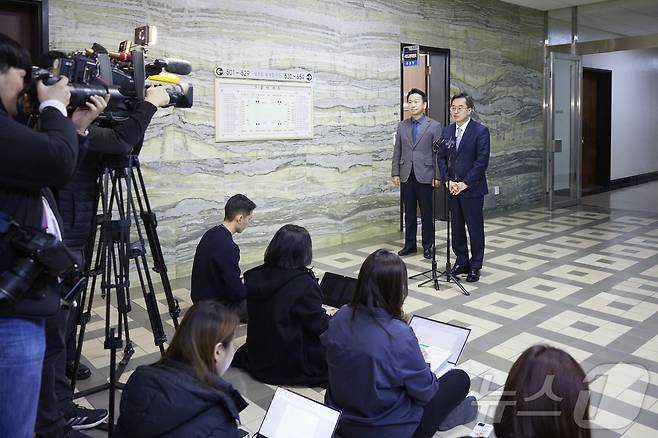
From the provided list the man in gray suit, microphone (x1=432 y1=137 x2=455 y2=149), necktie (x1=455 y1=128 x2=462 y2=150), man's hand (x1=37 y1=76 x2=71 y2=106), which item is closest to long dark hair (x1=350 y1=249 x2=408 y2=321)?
man's hand (x1=37 y1=76 x2=71 y2=106)

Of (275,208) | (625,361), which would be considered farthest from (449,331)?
(275,208)

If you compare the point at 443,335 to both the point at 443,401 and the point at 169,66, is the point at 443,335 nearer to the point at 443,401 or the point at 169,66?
the point at 443,401

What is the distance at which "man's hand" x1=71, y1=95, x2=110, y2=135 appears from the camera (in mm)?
1863

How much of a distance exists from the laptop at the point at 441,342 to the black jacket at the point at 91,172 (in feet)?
4.92

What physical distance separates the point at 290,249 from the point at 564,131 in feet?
23.8

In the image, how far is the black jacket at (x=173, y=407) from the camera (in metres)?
1.49

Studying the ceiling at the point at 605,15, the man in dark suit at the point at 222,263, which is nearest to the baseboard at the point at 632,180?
the ceiling at the point at 605,15

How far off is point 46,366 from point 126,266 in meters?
0.62

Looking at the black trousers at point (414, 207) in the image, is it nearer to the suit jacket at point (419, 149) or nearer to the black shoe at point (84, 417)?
the suit jacket at point (419, 149)

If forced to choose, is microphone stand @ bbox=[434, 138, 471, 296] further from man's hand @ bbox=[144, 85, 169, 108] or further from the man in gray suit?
man's hand @ bbox=[144, 85, 169, 108]

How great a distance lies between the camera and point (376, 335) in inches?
83.0

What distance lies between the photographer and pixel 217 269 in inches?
137

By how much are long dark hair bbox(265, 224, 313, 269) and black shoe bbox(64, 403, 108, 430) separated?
1.08m

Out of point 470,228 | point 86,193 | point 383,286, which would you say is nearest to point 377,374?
point 383,286
